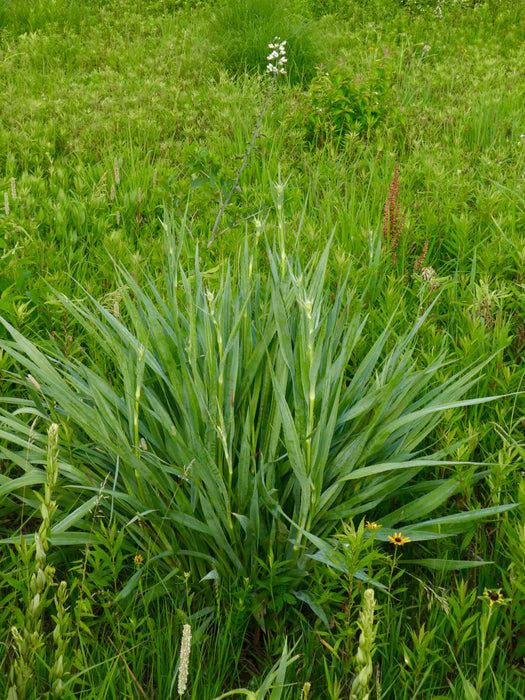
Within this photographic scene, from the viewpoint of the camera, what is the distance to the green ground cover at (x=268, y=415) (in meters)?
1.49

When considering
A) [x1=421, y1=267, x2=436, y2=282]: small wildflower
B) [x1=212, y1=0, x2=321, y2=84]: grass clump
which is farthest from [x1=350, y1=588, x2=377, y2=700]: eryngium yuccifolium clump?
[x1=212, y1=0, x2=321, y2=84]: grass clump

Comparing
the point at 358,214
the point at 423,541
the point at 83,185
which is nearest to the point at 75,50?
the point at 83,185

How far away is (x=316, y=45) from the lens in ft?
20.5

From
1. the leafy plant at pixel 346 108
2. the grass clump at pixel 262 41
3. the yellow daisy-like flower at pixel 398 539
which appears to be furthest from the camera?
the grass clump at pixel 262 41

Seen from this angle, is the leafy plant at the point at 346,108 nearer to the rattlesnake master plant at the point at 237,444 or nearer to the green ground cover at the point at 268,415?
the green ground cover at the point at 268,415

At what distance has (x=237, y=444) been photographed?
6.07 feet

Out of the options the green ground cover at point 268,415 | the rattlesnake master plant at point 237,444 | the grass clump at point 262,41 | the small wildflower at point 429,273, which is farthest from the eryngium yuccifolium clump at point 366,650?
the grass clump at point 262,41

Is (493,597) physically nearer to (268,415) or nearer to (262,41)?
(268,415)

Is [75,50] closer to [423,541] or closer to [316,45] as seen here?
[316,45]

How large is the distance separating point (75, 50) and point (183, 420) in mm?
6018

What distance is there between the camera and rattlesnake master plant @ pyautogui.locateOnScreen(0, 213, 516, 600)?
1663mm

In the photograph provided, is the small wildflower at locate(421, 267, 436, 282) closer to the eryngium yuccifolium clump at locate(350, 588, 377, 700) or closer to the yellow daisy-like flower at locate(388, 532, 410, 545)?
the yellow daisy-like flower at locate(388, 532, 410, 545)

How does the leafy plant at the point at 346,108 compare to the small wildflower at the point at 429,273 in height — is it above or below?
below

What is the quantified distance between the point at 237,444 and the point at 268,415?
0.13 metres
